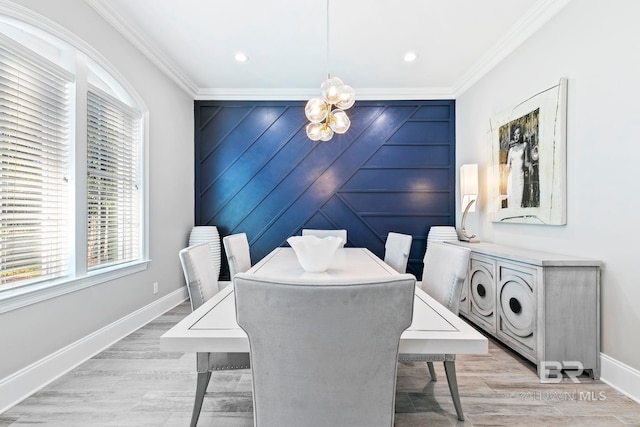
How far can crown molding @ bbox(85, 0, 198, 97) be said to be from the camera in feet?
7.71

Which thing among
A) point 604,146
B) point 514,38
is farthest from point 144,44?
point 604,146

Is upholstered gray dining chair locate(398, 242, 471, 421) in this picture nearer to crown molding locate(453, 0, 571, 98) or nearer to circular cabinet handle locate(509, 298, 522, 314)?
circular cabinet handle locate(509, 298, 522, 314)

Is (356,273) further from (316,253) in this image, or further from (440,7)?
(440,7)

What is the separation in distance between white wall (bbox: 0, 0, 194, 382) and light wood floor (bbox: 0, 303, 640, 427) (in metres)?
0.30

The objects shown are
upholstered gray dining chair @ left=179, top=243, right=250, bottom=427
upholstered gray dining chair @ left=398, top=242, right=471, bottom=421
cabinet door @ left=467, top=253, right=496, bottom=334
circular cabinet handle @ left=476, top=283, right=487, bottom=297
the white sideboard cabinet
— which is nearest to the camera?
upholstered gray dining chair @ left=179, top=243, right=250, bottom=427

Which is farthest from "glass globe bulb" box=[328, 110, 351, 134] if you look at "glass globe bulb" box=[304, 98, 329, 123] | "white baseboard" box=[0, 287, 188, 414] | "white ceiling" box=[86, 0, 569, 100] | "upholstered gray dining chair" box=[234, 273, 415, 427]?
"white baseboard" box=[0, 287, 188, 414]

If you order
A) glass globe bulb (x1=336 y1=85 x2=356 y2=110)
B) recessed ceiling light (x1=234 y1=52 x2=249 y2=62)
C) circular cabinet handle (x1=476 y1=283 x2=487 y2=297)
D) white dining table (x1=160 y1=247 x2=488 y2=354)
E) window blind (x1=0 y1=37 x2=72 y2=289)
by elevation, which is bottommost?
circular cabinet handle (x1=476 y1=283 x2=487 y2=297)

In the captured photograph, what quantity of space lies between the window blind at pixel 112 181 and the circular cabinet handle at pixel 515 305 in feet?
10.6

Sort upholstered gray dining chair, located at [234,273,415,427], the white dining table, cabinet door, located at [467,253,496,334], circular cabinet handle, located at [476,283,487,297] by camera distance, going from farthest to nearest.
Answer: circular cabinet handle, located at [476,283,487,297] → cabinet door, located at [467,253,496,334] → the white dining table → upholstered gray dining chair, located at [234,273,415,427]

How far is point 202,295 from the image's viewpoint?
1.59 metres

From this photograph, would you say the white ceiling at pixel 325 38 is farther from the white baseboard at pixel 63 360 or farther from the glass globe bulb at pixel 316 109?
the white baseboard at pixel 63 360

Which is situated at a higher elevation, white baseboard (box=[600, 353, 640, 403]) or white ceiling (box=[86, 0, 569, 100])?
white ceiling (box=[86, 0, 569, 100])

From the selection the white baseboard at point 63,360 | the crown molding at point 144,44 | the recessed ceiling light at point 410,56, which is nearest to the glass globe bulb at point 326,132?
the recessed ceiling light at point 410,56

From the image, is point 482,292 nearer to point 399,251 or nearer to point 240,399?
point 399,251
